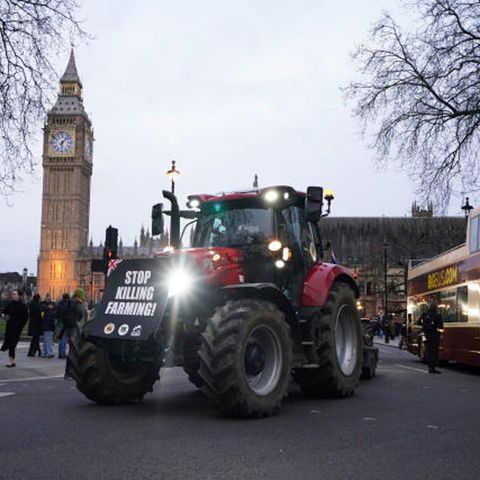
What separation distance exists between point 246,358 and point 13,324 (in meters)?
9.33

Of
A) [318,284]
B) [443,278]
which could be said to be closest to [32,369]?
[318,284]

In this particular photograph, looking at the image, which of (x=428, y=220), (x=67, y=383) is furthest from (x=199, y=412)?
(x=428, y=220)

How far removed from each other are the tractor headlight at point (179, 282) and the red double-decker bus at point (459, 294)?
9096 millimetres

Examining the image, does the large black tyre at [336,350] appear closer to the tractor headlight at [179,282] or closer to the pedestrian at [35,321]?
the tractor headlight at [179,282]

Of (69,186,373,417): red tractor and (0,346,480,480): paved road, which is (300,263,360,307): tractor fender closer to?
(69,186,373,417): red tractor

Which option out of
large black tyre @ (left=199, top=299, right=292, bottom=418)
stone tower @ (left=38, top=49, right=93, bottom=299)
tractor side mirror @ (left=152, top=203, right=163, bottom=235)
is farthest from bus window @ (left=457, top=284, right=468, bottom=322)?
stone tower @ (left=38, top=49, right=93, bottom=299)

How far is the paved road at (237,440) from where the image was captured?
486 cm

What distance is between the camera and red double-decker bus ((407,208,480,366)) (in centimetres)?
1477

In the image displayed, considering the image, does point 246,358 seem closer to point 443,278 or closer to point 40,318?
point 443,278

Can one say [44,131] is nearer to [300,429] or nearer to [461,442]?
[300,429]

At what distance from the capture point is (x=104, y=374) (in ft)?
25.9

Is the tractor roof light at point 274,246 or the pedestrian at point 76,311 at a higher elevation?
the tractor roof light at point 274,246

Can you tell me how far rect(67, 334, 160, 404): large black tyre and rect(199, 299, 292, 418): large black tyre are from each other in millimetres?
1053

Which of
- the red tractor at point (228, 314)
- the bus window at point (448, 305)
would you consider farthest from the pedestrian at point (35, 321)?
the bus window at point (448, 305)
